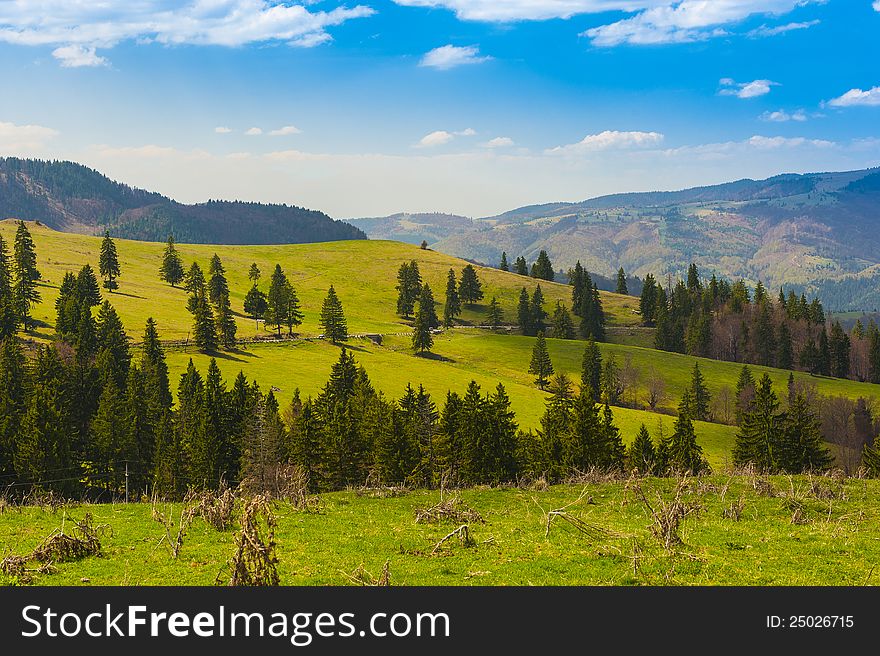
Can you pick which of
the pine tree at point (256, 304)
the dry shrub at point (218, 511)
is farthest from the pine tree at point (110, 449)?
the pine tree at point (256, 304)

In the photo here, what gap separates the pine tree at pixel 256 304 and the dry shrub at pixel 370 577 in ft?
539

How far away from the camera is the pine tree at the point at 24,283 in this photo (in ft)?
379

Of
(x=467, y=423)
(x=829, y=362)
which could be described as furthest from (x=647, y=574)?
(x=829, y=362)

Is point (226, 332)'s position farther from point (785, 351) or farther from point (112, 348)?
point (785, 351)

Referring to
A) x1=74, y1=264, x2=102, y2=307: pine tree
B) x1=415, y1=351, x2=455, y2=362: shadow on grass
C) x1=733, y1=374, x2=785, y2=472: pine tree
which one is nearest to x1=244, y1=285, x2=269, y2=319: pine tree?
x1=74, y1=264, x2=102, y2=307: pine tree

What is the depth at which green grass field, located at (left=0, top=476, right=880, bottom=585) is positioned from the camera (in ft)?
61.6

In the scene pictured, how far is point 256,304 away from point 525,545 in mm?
165749

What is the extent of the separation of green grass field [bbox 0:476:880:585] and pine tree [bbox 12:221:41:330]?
340 feet

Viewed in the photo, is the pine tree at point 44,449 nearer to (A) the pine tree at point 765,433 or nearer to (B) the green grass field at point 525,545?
(B) the green grass field at point 525,545

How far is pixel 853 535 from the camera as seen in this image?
23547 millimetres

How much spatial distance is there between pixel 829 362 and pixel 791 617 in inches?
7462

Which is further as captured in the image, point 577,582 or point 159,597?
point 577,582

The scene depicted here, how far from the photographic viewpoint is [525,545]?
22266 mm

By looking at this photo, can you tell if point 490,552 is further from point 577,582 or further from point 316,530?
point 316,530
